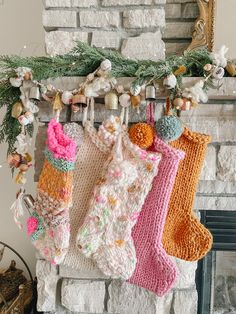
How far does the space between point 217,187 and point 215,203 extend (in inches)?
2.1

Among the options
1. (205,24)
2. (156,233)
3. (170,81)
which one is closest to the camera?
(170,81)

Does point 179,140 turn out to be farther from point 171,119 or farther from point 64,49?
point 64,49

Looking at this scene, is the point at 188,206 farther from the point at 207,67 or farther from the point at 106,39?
the point at 106,39

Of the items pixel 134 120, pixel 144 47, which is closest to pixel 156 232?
pixel 134 120

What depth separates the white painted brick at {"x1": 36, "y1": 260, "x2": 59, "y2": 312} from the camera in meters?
1.30

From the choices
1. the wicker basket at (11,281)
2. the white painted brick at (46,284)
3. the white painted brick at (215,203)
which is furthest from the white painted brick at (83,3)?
the wicker basket at (11,281)

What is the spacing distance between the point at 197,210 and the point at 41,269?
1.77 feet

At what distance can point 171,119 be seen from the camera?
109cm

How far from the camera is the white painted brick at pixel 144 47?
119cm

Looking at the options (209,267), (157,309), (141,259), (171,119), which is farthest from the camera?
(209,267)

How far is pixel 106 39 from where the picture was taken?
3.94 feet

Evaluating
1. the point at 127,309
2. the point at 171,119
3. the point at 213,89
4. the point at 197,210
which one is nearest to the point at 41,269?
the point at 127,309

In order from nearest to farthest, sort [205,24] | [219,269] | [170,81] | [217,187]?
1. [170,81]
2. [217,187]
3. [205,24]
4. [219,269]

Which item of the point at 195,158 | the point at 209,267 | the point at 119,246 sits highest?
the point at 195,158
